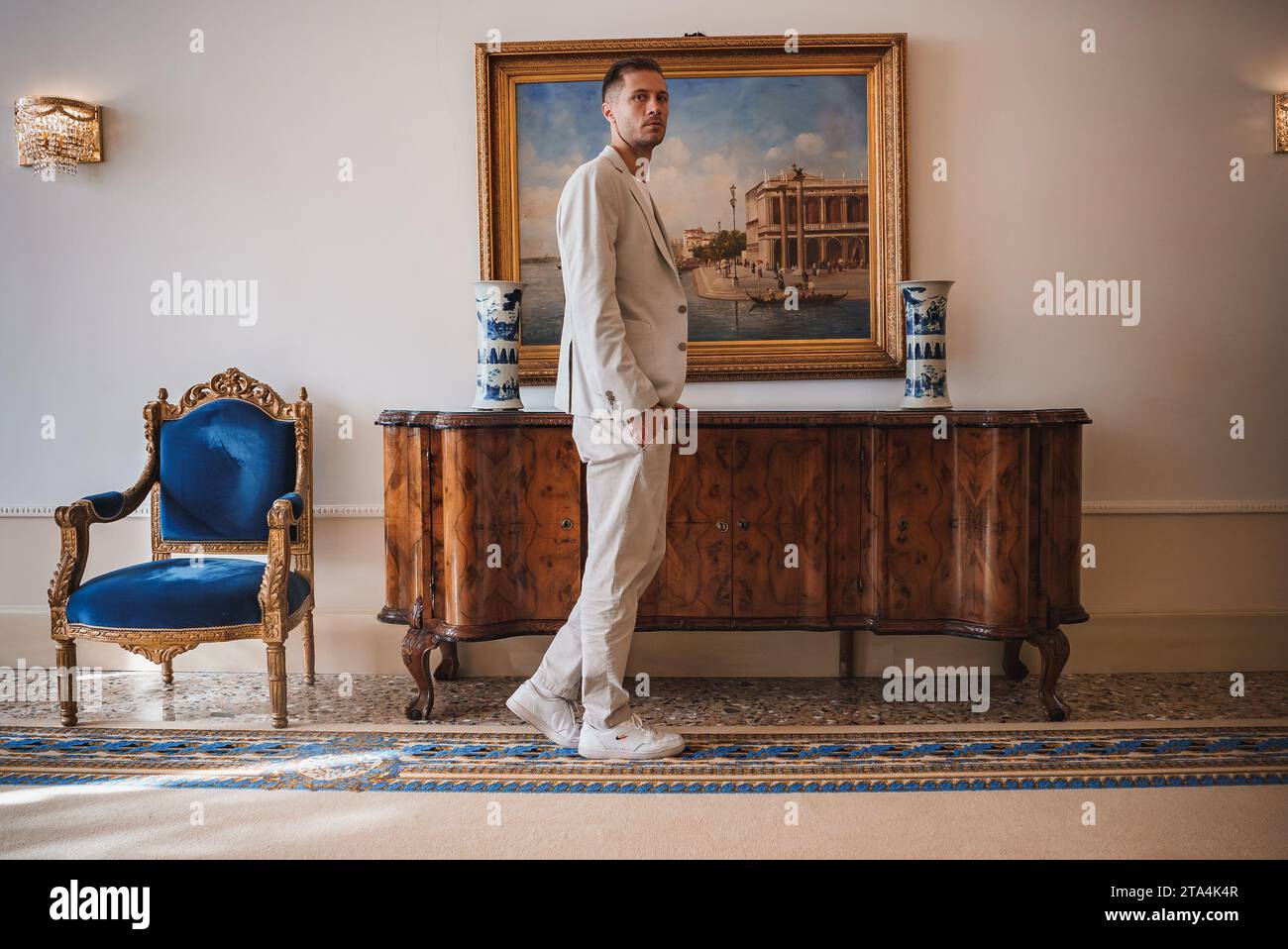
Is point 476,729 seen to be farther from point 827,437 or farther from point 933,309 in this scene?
point 933,309

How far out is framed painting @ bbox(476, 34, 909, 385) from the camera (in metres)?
4.03

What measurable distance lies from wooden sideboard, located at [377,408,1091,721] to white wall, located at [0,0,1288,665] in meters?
0.64

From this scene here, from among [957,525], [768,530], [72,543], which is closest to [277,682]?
[72,543]

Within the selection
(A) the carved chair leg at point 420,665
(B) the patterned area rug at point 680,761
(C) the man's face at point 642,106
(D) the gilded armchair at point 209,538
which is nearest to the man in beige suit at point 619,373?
(C) the man's face at point 642,106

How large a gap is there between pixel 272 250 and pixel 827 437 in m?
2.47

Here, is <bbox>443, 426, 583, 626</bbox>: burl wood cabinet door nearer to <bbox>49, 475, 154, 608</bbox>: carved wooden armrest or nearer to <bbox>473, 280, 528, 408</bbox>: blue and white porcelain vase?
<bbox>473, 280, 528, 408</bbox>: blue and white porcelain vase

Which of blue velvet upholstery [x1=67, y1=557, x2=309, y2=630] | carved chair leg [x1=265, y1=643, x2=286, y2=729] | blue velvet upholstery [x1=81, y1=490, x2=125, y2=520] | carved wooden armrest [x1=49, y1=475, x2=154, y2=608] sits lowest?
carved chair leg [x1=265, y1=643, x2=286, y2=729]

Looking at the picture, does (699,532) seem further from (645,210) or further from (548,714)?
(645,210)

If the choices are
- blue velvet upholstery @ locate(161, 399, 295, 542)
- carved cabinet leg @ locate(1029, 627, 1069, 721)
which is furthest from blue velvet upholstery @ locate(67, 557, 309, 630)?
carved cabinet leg @ locate(1029, 627, 1069, 721)

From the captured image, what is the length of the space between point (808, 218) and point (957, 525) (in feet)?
4.69

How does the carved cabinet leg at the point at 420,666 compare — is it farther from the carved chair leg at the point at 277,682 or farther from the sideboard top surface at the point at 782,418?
the sideboard top surface at the point at 782,418

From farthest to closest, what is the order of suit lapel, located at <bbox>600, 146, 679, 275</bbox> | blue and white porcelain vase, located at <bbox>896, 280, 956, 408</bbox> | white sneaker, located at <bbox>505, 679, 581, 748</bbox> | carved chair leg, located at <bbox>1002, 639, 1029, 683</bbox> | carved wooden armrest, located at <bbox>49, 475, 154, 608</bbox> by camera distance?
carved chair leg, located at <bbox>1002, 639, 1029, 683</bbox> < blue and white porcelain vase, located at <bbox>896, 280, 956, 408</bbox> < carved wooden armrest, located at <bbox>49, 475, 154, 608</bbox> < white sneaker, located at <bbox>505, 679, 581, 748</bbox> < suit lapel, located at <bbox>600, 146, 679, 275</bbox>

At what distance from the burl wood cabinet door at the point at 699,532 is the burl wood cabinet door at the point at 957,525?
0.58 meters

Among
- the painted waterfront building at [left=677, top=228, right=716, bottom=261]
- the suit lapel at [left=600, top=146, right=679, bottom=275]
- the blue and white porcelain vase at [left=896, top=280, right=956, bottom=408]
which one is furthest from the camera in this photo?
the painted waterfront building at [left=677, top=228, right=716, bottom=261]
